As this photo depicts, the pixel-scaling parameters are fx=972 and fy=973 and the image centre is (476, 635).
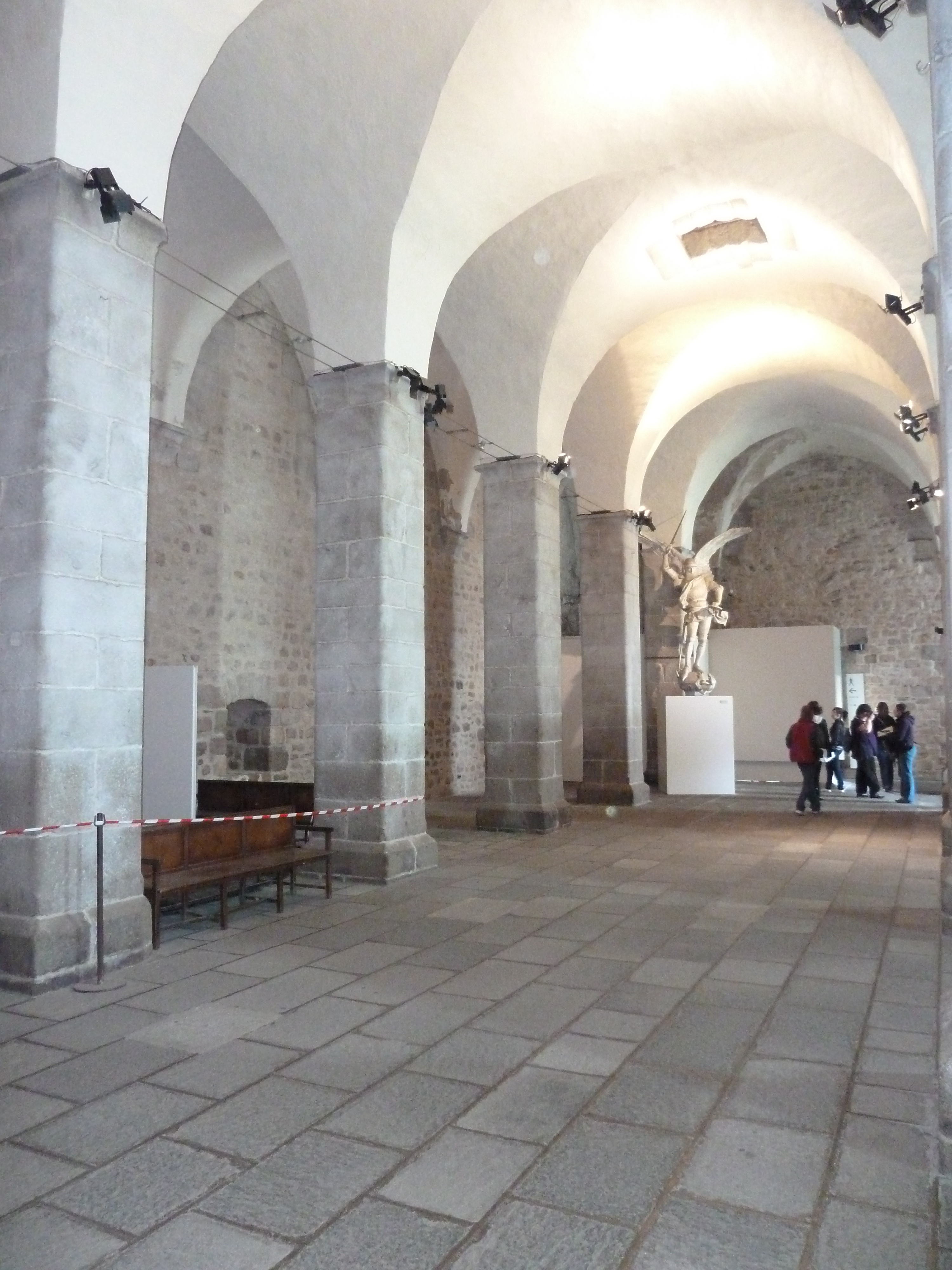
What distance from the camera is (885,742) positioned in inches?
571

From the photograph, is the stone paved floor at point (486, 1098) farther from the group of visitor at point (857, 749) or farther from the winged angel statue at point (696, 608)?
the winged angel statue at point (696, 608)

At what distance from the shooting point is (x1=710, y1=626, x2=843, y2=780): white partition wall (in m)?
16.8

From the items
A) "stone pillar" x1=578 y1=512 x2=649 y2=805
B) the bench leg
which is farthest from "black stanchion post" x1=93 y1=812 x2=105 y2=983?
"stone pillar" x1=578 y1=512 x2=649 y2=805

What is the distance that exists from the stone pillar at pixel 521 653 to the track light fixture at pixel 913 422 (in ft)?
12.4

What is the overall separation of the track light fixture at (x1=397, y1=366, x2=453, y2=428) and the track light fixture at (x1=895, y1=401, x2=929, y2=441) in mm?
5030

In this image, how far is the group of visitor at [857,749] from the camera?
11.7 m

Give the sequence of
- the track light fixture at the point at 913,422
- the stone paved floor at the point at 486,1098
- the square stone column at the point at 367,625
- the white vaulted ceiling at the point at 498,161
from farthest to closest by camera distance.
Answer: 1. the track light fixture at the point at 913,422
2. the square stone column at the point at 367,625
3. the white vaulted ceiling at the point at 498,161
4. the stone paved floor at the point at 486,1098

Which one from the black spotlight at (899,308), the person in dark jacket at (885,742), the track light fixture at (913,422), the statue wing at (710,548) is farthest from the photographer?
the statue wing at (710,548)

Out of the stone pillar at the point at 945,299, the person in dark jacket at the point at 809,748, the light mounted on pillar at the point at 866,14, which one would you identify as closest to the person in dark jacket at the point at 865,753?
the person in dark jacket at the point at 809,748

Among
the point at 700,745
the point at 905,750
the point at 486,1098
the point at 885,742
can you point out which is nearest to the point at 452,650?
the point at 700,745

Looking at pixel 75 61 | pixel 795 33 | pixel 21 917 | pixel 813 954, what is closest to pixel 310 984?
pixel 21 917

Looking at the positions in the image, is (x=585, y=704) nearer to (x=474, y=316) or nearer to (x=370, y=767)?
(x=474, y=316)

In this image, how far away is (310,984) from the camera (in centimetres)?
457

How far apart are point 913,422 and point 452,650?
27.0ft
